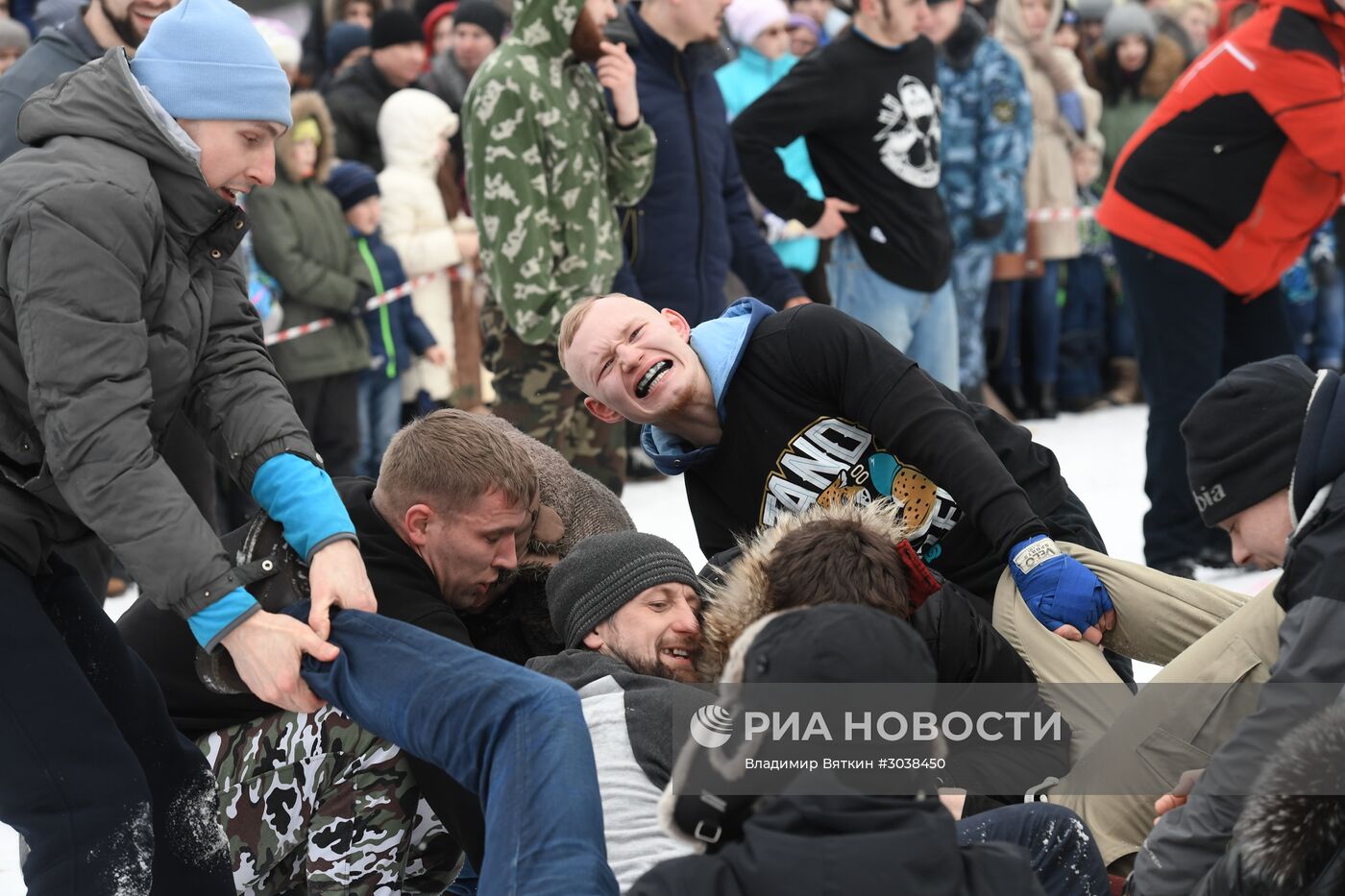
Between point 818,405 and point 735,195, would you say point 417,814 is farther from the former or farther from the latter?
point 735,195

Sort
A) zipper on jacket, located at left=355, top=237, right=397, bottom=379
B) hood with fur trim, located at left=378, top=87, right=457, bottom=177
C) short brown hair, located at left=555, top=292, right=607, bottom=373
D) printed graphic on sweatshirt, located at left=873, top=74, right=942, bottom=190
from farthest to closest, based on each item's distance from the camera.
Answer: hood with fur trim, located at left=378, top=87, right=457, bottom=177 < zipper on jacket, located at left=355, top=237, right=397, bottom=379 < printed graphic on sweatshirt, located at left=873, top=74, right=942, bottom=190 < short brown hair, located at left=555, top=292, right=607, bottom=373

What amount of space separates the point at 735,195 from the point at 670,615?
3.47 meters

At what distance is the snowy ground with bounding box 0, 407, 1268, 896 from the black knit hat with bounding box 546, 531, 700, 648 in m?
2.08

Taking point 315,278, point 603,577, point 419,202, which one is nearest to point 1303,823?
point 603,577

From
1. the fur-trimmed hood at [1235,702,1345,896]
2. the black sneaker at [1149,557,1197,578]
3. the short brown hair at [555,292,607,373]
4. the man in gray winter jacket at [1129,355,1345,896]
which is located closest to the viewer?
the fur-trimmed hood at [1235,702,1345,896]

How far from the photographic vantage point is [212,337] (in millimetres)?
2840

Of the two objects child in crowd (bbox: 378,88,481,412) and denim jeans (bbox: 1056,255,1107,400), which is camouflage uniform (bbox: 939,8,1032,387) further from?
child in crowd (bbox: 378,88,481,412)

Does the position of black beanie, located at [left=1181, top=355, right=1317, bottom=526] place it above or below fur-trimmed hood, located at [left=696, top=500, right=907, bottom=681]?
above

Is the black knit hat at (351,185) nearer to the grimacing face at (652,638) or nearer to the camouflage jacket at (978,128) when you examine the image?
the camouflage jacket at (978,128)

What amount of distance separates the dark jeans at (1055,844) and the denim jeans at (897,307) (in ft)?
12.8

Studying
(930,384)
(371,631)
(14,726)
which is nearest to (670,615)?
(371,631)

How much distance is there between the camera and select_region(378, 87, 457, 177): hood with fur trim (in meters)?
7.10

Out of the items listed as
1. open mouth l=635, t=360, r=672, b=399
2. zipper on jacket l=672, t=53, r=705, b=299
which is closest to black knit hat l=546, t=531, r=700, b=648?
open mouth l=635, t=360, r=672, b=399

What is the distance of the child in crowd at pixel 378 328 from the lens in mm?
6738
